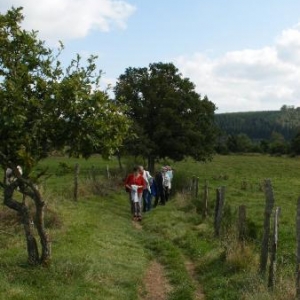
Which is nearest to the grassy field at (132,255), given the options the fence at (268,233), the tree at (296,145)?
the fence at (268,233)

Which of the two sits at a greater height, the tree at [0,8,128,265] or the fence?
the tree at [0,8,128,265]

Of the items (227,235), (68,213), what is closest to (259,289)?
(227,235)

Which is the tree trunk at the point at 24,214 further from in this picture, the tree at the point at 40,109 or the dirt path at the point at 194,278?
the dirt path at the point at 194,278

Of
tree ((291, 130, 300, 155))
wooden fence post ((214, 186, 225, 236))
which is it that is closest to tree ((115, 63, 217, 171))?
wooden fence post ((214, 186, 225, 236))

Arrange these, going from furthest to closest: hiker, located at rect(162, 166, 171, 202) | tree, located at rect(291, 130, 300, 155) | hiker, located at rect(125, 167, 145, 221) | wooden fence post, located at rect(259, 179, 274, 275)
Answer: tree, located at rect(291, 130, 300, 155), hiker, located at rect(162, 166, 171, 202), hiker, located at rect(125, 167, 145, 221), wooden fence post, located at rect(259, 179, 274, 275)

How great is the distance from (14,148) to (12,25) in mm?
2372

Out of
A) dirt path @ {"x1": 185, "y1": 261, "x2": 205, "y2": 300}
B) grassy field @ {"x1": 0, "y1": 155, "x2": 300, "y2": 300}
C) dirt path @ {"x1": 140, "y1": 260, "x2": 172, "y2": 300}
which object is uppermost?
grassy field @ {"x1": 0, "y1": 155, "x2": 300, "y2": 300}

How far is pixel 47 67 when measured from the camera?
9.59m

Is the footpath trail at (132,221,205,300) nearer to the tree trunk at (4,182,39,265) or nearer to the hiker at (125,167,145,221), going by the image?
the tree trunk at (4,182,39,265)

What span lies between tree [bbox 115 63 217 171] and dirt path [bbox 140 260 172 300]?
26.6m

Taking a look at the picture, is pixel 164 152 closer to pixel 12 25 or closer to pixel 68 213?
pixel 68 213

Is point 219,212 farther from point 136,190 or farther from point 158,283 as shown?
point 158,283

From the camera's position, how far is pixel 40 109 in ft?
30.8

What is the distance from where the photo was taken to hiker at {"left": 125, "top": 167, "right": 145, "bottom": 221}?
63.0 feet
